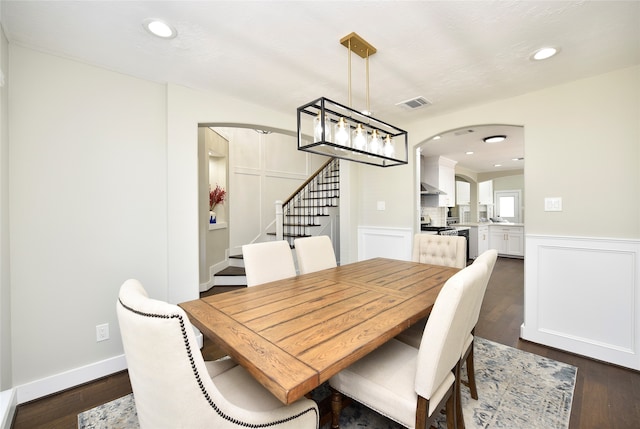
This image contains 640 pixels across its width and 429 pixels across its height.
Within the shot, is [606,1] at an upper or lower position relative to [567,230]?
upper

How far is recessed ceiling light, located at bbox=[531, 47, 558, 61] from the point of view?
1.92 meters

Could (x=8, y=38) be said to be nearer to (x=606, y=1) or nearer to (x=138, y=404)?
(x=138, y=404)

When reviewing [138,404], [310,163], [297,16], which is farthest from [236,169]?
[138,404]

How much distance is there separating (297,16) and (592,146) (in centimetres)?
262

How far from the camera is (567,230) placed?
248cm

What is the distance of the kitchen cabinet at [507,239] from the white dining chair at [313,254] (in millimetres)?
5892

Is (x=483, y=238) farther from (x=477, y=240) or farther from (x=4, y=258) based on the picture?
(x=4, y=258)

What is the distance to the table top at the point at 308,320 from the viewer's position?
3.03 feet

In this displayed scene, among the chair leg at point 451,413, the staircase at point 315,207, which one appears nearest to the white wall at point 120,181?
the chair leg at point 451,413

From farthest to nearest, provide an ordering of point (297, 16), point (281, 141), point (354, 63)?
point (281, 141) < point (354, 63) < point (297, 16)

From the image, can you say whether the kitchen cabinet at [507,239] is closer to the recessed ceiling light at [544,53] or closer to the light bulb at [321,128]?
the recessed ceiling light at [544,53]

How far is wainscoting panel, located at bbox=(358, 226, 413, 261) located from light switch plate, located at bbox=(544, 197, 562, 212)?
1379 mm

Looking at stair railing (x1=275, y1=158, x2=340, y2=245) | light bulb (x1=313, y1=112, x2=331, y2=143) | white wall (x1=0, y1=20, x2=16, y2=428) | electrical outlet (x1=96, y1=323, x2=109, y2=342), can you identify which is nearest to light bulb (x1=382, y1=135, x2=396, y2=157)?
light bulb (x1=313, y1=112, x2=331, y2=143)

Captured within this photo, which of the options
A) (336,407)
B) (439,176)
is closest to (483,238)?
(439,176)
